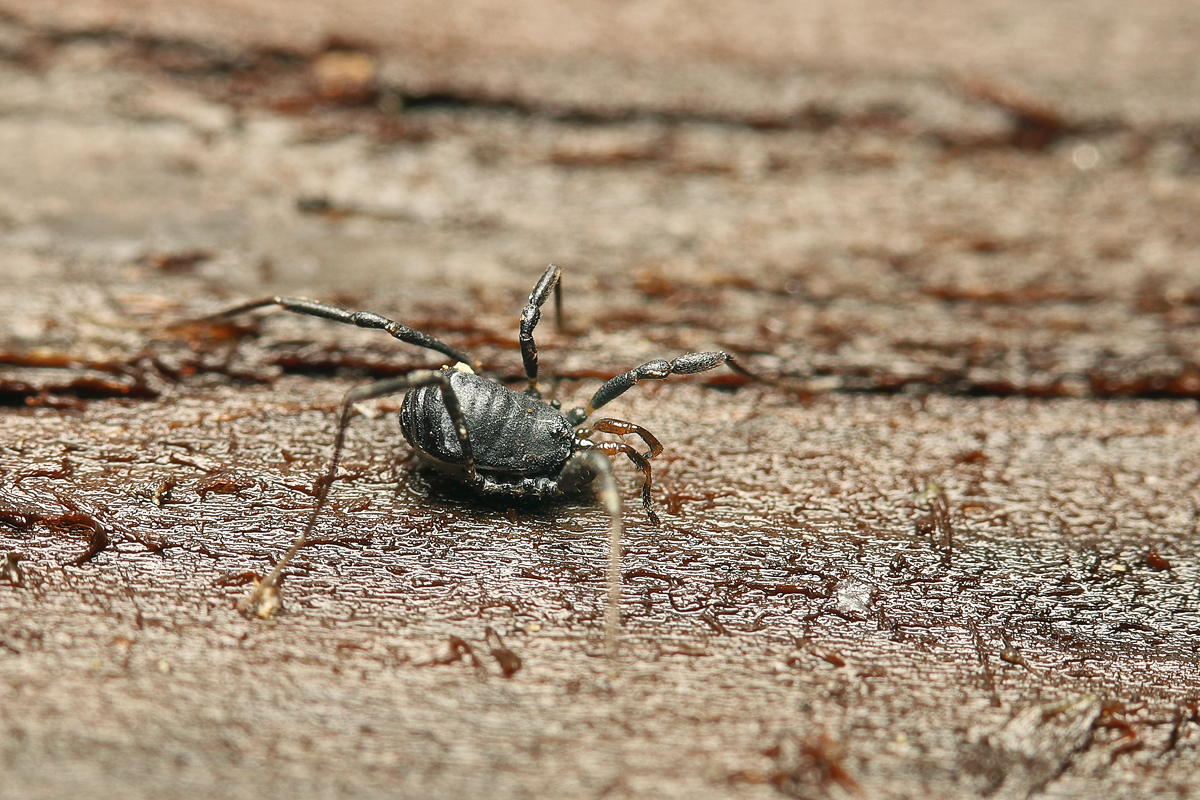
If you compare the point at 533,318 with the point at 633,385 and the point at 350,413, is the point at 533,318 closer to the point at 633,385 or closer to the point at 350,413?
the point at 633,385

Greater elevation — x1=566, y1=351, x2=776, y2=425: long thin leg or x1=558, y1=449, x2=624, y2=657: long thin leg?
x1=566, y1=351, x2=776, y2=425: long thin leg

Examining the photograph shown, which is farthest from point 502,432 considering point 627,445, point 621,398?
point 621,398

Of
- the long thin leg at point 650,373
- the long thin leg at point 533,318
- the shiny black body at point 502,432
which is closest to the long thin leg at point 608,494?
the shiny black body at point 502,432

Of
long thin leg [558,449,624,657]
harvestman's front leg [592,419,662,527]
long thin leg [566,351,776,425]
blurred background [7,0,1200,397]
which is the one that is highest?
blurred background [7,0,1200,397]

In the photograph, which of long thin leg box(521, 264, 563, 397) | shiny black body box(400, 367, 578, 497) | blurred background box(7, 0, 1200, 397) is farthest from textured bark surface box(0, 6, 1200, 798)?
long thin leg box(521, 264, 563, 397)

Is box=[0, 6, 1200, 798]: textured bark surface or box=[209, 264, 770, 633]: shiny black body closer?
box=[0, 6, 1200, 798]: textured bark surface

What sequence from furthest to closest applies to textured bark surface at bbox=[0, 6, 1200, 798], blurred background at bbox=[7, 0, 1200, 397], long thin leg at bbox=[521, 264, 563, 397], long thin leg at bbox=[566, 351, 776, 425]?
blurred background at bbox=[7, 0, 1200, 397], long thin leg at bbox=[521, 264, 563, 397], long thin leg at bbox=[566, 351, 776, 425], textured bark surface at bbox=[0, 6, 1200, 798]

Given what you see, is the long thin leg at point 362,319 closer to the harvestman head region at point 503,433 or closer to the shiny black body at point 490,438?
the harvestman head region at point 503,433

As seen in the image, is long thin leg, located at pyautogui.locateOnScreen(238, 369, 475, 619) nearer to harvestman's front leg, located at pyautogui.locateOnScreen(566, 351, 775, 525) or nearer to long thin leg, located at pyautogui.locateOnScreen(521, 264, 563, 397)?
long thin leg, located at pyautogui.locateOnScreen(521, 264, 563, 397)

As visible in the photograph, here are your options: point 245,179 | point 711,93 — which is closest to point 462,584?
point 245,179
